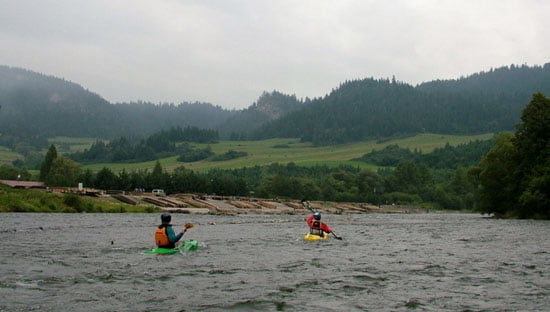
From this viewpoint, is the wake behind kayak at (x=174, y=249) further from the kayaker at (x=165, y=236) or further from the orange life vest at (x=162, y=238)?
the orange life vest at (x=162, y=238)

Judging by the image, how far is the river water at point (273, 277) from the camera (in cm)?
1928

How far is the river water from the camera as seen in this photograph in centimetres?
1928

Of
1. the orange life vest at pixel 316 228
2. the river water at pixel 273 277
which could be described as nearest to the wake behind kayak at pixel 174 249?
the river water at pixel 273 277

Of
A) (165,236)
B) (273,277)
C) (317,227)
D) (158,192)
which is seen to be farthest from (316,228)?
(158,192)

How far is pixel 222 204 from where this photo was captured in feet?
461

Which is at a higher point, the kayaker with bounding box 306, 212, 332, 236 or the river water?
the kayaker with bounding box 306, 212, 332, 236

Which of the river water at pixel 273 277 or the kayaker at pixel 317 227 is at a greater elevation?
the kayaker at pixel 317 227

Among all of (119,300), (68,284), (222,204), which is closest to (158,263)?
(68,284)

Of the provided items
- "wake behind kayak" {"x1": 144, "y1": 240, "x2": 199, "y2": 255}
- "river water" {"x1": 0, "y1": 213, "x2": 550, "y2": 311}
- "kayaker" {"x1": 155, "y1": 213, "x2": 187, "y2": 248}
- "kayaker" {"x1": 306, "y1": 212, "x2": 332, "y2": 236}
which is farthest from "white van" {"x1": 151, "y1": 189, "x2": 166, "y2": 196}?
"kayaker" {"x1": 155, "y1": 213, "x2": 187, "y2": 248}

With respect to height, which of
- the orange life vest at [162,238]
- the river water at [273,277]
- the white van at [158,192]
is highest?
the white van at [158,192]

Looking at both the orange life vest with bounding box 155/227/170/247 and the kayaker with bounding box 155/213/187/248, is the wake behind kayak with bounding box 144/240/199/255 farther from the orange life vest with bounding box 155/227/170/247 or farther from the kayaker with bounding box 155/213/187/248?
the orange life vest with bounding box 155/227/170/247

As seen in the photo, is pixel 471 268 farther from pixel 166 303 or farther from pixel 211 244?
pixel 211 244

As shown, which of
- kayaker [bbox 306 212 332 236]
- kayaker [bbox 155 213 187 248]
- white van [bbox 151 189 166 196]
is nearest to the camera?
kayaker [bbox 155 213 187 248]

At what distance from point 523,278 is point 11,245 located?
30.8 m
